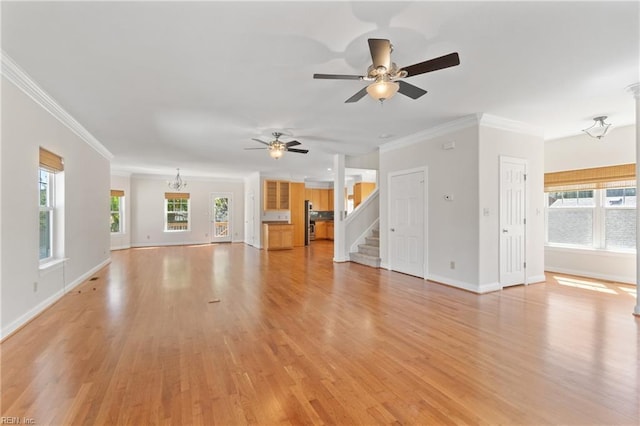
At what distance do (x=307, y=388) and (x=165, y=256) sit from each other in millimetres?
7665

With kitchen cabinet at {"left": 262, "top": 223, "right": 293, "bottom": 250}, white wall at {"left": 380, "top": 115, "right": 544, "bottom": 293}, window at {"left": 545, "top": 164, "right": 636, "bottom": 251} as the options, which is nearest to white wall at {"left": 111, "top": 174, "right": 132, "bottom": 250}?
kitchen cabinet at {"left": 262, "top": 223, "right": 293, "bottom": 250}

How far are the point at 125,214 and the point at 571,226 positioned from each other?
12.8 meters

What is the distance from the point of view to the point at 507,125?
469 centimetres

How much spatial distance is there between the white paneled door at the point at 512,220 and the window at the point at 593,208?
5.33 ft

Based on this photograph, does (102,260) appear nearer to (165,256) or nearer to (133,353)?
(165,256)

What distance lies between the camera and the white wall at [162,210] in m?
10.4

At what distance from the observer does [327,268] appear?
6.51 meters

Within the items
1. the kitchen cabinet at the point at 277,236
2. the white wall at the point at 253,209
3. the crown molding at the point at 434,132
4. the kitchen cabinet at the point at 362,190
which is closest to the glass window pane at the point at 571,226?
the crown molding at the point at 434,132

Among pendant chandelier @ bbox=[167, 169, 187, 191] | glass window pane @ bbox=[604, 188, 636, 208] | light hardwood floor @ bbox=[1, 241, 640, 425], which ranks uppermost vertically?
pendant chandelier @ bbox=[167, 169, 187, 191]

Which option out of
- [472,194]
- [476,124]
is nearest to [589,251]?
[472,194]

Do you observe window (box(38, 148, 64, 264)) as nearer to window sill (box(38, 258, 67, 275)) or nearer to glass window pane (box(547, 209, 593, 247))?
window sill (box(38, 258, 67, 275))

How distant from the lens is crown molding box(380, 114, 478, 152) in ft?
14.8

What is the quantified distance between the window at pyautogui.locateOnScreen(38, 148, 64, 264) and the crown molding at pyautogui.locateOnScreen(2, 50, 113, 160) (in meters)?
0.59

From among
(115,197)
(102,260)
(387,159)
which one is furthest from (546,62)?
(115,197)
